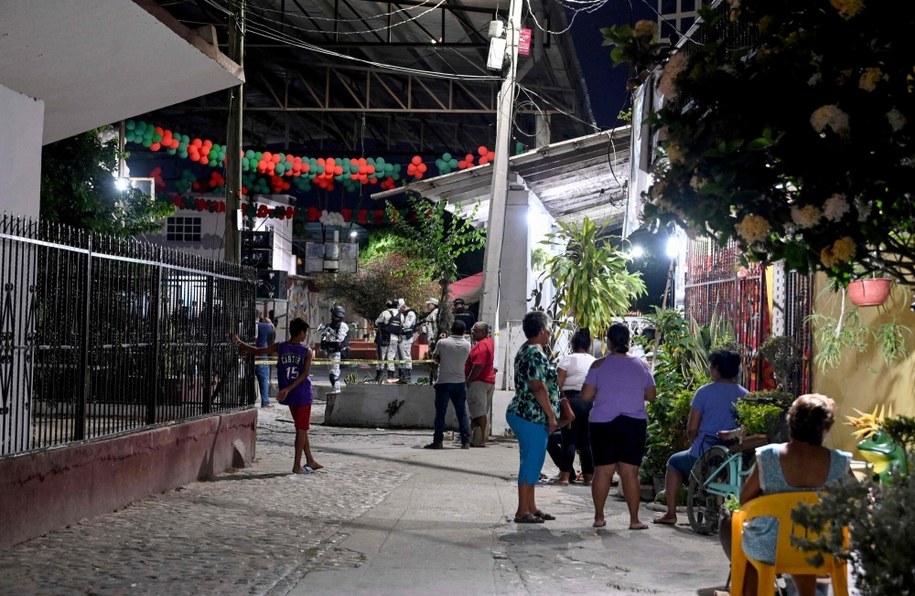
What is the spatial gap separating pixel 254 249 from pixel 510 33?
24.7 ft

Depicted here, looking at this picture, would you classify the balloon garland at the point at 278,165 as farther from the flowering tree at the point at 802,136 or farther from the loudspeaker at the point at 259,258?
the flowering tree at the point at 802,136

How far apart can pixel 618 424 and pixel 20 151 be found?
237 inches

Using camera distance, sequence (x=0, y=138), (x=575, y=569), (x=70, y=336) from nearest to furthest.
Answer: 1. (x=575, y=569)
2. (x=70, y=336)
3. (x=0, y=138)

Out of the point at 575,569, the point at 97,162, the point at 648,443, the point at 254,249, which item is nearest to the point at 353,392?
the point at 254,249

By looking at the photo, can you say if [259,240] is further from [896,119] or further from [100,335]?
[896,119]

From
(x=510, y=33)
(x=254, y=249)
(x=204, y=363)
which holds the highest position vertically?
(x=510, y=33)

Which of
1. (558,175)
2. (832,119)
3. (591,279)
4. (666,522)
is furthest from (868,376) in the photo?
(558,175)

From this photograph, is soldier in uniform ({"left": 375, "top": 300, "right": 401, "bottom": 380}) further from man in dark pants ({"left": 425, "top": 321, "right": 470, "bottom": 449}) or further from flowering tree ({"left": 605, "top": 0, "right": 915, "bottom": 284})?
flowering tree ({"left": 605, "top": 0, "right": 915, "bottom": 284})

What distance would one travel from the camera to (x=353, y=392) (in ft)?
66.7

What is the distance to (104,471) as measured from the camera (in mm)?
9898

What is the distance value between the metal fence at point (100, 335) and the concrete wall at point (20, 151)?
65 cm

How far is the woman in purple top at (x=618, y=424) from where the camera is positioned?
9945 millimetres

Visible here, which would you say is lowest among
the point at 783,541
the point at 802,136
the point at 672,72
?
the point at 783,541

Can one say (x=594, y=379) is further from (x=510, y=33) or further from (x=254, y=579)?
(x=510, y=33)
